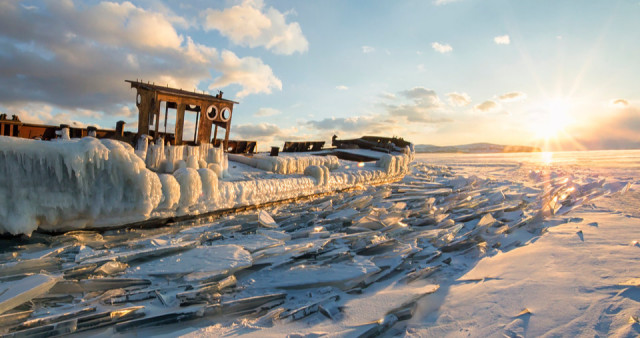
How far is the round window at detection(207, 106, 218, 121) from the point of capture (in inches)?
422

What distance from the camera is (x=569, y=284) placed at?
2.86 meters

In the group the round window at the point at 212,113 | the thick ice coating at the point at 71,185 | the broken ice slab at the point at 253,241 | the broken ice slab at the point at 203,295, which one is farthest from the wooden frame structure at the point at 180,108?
the broken ice slab at the point at 203,295

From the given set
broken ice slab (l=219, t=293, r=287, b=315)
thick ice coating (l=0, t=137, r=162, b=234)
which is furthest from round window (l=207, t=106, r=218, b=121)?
broken ice slab (l=219, t=293, r=287, b=315)

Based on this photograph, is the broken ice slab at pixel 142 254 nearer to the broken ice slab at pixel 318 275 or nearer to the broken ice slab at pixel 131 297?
the broken ice slab at pixel 131 297

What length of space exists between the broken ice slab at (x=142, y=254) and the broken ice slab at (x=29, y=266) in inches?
13.7

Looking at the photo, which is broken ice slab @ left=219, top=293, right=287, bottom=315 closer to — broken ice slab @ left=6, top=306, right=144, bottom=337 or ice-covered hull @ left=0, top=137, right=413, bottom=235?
broken ice slab @ left=6, top=306, right=144, bottom=337

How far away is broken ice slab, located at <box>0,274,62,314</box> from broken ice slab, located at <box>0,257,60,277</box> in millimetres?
366

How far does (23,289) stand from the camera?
2.94 m

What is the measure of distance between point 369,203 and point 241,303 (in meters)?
6.12

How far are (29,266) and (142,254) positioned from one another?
48.8 inches

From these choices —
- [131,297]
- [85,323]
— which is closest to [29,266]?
[131,297]

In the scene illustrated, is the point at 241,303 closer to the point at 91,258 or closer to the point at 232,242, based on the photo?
the point at 232,242

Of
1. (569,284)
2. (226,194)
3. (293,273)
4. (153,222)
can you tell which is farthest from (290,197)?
(569,284)

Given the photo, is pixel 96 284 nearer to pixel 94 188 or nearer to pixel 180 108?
pixel 94 188
